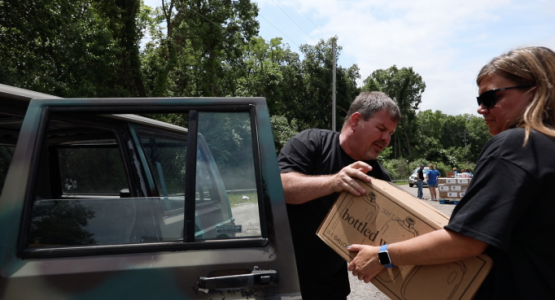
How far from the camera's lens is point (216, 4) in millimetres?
21547

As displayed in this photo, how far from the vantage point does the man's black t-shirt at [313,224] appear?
7.59 feet

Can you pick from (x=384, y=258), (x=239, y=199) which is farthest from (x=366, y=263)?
(x=239, y=199)

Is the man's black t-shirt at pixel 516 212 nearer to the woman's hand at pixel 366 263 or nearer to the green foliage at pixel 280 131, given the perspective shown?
the woman's hand at pixel 366 263

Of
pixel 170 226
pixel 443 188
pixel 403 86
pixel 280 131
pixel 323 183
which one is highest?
pixel 403 86

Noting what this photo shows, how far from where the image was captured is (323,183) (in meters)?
1.97

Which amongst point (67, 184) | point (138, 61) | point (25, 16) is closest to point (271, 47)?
point (138, 61)

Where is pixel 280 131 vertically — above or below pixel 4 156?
above

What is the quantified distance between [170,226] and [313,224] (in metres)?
0.88

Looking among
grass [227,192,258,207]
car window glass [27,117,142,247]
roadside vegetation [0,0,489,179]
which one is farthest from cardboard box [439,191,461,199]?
grass [227,192,258,207]

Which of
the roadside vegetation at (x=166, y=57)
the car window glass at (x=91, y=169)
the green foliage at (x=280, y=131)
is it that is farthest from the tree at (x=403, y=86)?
the car window glass at (x=91, y=169)

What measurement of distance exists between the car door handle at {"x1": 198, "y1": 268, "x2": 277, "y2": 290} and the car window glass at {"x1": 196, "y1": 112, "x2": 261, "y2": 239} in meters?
0.18

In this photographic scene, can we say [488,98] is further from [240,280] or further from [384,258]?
[240,280]

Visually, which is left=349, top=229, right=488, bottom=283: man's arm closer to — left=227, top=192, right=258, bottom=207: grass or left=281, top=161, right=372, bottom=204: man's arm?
left=281, top=161, right=372, bottom=204: man's arm

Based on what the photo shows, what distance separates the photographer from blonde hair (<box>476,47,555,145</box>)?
146cm
